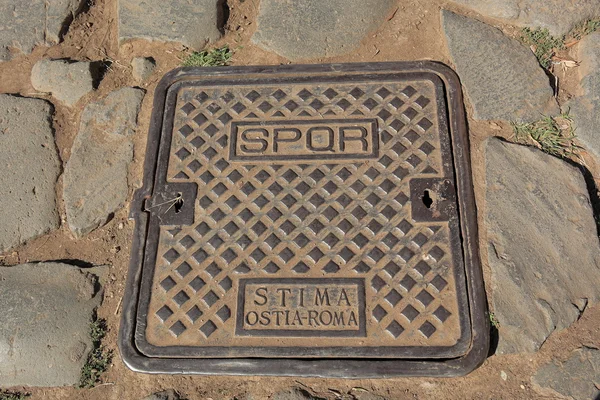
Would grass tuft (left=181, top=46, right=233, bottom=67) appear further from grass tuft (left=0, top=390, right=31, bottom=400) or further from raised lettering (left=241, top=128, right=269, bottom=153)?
grass tuft (left=0, top=390, right=31, bottom=400)

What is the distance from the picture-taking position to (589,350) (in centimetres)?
179

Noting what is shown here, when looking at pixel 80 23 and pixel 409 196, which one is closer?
pixel 409 196

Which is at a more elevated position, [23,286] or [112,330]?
[23,286]

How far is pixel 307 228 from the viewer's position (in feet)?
6.48

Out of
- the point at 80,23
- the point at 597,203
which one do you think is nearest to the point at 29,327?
the point at 80,23

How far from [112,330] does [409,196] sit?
3.96 feet

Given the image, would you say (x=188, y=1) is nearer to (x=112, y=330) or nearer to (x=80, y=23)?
(x=80, y=23)

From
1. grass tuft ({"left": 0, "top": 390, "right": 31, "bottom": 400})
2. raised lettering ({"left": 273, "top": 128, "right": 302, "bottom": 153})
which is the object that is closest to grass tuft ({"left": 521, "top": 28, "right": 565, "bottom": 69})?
raised lettering ({"left": 273, "top": 128, "right": 302, "bottom": 153})

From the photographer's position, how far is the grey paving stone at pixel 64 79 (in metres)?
2.37

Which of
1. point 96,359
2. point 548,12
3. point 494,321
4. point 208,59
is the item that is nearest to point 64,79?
point 208,59

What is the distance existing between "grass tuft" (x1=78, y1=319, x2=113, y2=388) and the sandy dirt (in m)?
0.02

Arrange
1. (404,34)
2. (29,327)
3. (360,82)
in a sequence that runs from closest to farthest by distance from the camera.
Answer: (29,327), (360,82), (404,34)

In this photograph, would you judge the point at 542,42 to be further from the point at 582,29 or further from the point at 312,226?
the point at 312,226

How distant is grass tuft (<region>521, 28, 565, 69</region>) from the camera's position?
→ 90.4 inches
